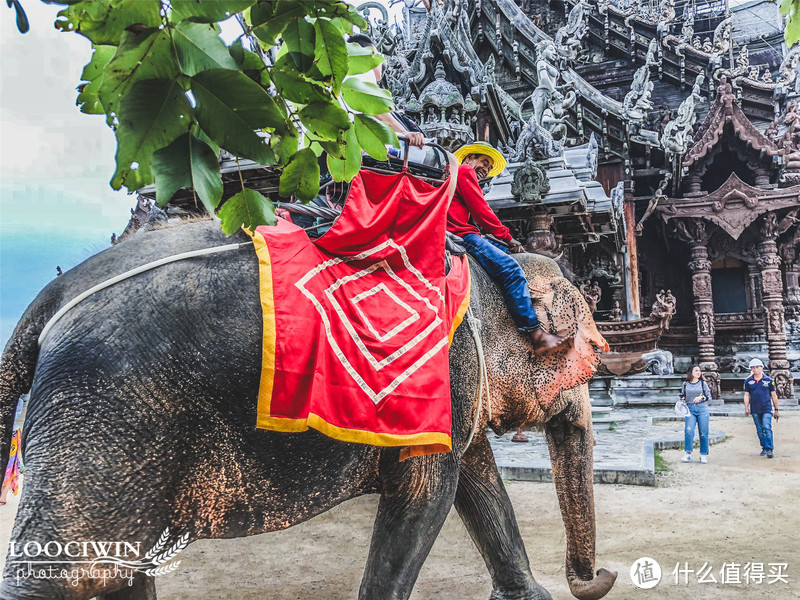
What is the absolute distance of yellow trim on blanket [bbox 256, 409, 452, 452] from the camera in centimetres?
198

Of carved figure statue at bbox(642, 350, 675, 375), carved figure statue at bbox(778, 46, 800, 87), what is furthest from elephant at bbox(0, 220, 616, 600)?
carved figure statue at bbox(778, 46, 800, 87)

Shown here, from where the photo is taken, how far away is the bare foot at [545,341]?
291cm

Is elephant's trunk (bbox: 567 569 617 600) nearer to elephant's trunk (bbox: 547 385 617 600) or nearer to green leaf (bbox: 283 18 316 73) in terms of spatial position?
elephant's trunk (bbox: 547 385 617 600)

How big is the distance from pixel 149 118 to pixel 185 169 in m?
0.11

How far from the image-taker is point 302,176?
5.59ft

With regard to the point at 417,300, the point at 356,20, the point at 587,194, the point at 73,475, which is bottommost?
the point at 73,475

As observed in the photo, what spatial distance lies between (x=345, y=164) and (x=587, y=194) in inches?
228

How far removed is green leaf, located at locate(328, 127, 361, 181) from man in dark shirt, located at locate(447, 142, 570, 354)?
1331mm

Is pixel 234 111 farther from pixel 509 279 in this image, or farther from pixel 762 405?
pixel 762 405

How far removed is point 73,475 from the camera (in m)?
1.75

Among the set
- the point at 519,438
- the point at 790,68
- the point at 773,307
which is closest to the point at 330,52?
the point at 519,438

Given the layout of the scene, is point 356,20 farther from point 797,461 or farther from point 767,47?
point 767,47

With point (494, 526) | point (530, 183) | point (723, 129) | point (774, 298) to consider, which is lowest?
point (494, 526)

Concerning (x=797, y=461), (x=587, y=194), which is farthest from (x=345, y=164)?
(x=797, y=461)
